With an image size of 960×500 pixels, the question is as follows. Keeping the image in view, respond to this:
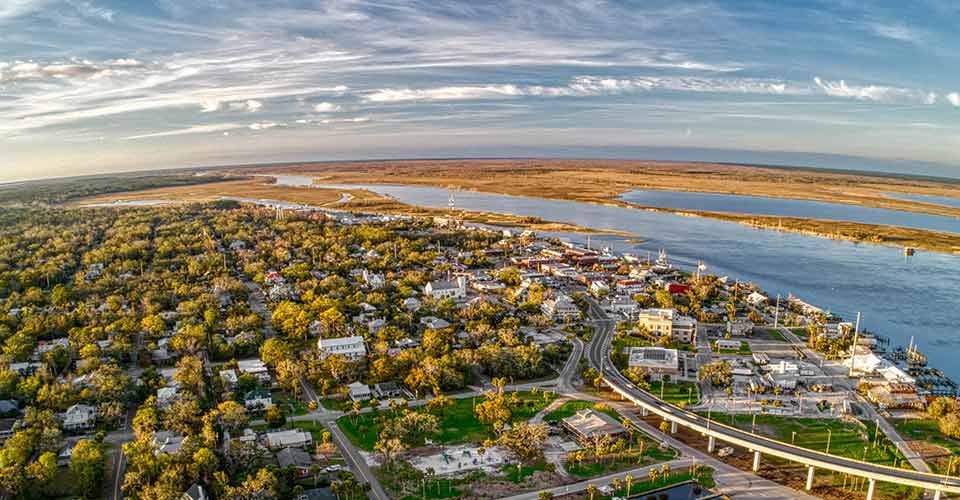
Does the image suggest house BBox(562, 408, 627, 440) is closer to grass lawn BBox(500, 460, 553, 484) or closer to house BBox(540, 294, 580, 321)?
grass lawn BBox(500, 460, 553, 484)

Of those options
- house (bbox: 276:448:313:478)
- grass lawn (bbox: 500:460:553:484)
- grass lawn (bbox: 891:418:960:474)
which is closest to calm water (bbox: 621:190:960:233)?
grass lawn (bbox: 891:418:960:474)

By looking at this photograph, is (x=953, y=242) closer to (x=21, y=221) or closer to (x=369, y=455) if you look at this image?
(x=369, y=455)

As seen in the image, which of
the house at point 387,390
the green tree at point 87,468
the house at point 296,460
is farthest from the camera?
the house at point 387,390

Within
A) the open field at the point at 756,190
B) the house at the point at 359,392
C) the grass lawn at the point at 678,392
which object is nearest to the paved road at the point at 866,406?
the grass lawn at the point at 678,392

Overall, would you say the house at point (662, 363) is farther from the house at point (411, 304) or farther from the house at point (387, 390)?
the house at point (411, 304)

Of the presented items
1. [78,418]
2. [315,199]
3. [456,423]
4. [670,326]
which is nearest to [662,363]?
[670,326]
